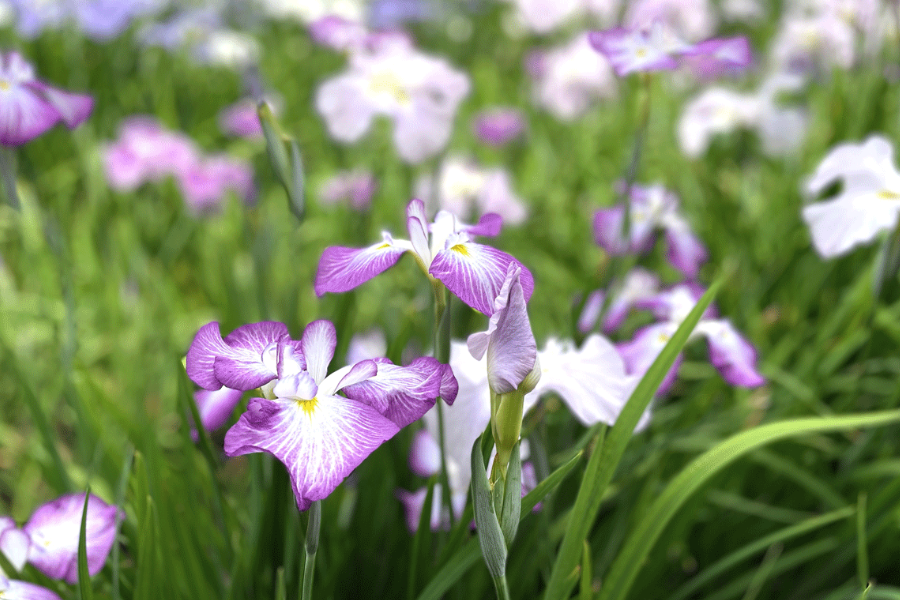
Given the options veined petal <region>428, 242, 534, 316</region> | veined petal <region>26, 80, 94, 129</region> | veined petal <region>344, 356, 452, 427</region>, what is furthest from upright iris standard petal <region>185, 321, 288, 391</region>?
veined petal <region>26, 80, 94, 129</region>

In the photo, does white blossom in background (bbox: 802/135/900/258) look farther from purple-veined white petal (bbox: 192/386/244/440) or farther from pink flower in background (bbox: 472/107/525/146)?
pink flower in background (bbox: 472/107/525/146)

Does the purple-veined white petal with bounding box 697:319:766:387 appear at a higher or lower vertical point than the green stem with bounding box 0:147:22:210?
lower

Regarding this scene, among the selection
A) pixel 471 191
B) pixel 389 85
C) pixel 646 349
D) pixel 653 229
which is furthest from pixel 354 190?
pixel 646 349

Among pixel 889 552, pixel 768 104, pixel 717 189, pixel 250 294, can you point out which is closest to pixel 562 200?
pixel 717 189

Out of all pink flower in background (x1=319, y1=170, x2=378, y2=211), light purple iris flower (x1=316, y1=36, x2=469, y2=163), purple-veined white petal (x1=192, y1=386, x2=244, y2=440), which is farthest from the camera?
pink flower in background (x1=319, y1=170, x2=378, y2=211)

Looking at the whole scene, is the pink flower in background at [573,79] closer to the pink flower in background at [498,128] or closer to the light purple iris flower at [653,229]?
the pink flower in background at [498,128]

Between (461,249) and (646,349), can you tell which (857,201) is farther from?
(461,249)

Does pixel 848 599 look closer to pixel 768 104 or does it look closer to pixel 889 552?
pixel 889 552
